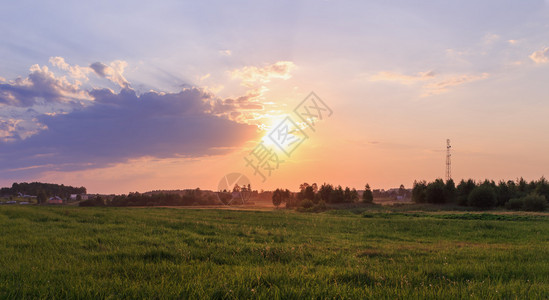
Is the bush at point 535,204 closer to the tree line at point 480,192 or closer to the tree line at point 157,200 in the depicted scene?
the tree line at point 480,192

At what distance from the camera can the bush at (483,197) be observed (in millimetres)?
72438

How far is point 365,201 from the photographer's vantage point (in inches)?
3986

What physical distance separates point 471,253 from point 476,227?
13.7 metres

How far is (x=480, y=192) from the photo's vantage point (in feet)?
240

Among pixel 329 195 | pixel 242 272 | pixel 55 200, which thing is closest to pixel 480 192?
pixel 329 195

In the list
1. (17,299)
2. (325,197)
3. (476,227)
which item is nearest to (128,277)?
(17,299)

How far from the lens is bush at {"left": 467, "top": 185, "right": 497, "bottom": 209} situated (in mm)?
72438

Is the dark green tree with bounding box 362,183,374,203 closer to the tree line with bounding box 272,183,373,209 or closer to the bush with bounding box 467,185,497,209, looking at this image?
the tree line with bounding box 272,183,373,209

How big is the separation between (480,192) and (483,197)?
4.00ft

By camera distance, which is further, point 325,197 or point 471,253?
point 325,197

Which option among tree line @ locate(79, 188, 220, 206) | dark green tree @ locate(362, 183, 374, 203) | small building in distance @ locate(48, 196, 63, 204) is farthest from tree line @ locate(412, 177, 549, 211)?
small building in distance @ locate(48, 196, 63, 204)

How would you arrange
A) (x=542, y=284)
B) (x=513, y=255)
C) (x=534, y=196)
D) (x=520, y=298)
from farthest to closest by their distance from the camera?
(x=534, y=196) < (x=513, y=255) < (x=542, y=284) < (x=520, y=298)

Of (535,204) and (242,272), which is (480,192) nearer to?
(535,204)

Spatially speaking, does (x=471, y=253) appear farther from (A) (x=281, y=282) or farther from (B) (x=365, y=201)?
(B) (x=365, y=201)
